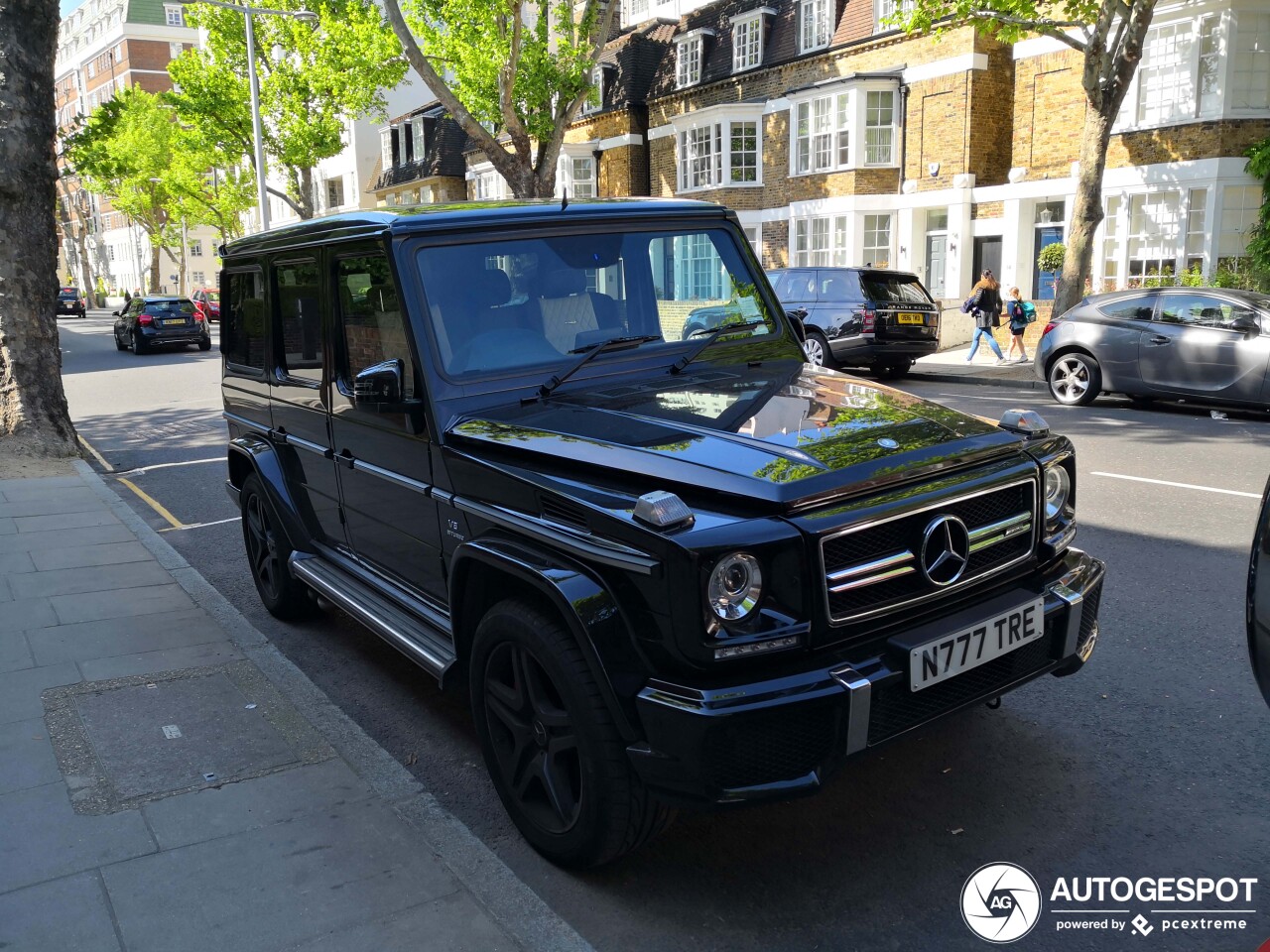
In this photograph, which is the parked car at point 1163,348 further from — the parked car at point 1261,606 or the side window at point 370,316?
the parked car at point 1261,606

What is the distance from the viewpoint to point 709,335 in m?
4.25

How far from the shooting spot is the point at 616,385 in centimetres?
386

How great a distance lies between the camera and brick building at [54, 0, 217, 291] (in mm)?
85812

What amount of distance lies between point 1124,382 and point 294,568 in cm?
1115

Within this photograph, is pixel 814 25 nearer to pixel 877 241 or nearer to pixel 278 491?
pixel 877 241

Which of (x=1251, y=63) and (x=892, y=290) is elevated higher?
(x=1251, y=63)

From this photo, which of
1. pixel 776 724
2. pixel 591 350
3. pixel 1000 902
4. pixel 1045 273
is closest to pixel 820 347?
pixel 1045 273

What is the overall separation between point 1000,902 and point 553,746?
1.38 metres

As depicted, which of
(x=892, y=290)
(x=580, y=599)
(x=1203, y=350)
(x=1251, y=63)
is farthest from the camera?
(x=1251, y=63)

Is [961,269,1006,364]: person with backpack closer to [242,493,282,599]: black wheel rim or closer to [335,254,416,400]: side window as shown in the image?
[242,493,282,599]: black wheel rim

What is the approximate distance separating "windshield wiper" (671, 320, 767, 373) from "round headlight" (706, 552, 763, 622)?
153 centimetres

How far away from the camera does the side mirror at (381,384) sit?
3650mm

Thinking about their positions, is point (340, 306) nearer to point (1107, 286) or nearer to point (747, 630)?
point (747, 630)

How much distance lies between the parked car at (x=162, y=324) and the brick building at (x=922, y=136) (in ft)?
46.5
